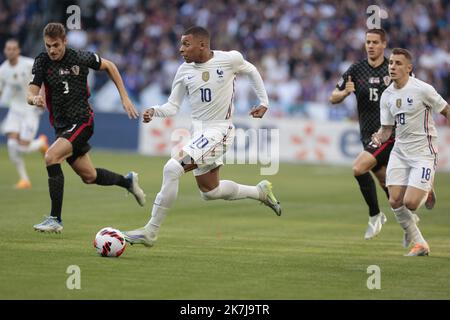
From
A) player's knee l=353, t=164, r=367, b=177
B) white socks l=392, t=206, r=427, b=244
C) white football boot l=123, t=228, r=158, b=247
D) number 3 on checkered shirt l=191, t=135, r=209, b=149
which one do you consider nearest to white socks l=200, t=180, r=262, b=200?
number 3 on checkered shirt l=191, t=135, r=209, b=149

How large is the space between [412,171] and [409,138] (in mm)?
400

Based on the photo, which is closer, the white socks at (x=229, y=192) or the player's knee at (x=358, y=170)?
the white socks at (x=229, y=192)

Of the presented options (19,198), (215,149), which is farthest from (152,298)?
(19,198)

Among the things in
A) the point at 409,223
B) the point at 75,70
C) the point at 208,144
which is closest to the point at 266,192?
the point at 208,144

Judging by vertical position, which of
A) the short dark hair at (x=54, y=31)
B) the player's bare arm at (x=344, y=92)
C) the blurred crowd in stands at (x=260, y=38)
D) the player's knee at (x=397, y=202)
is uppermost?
the blurred crowd in stands at (x=260, y=38)

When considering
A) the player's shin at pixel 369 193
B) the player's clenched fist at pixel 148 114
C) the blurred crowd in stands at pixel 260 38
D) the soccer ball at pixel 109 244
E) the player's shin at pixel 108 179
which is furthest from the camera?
the blurred crowd in stands at pixel 260 38

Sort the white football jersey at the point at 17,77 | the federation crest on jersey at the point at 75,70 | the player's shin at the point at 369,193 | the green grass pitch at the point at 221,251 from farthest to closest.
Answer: the white football jersey at the point at 17,77
the player's shin at the point at 369,193
the federation crest on jersey at the point at 75,70
the green grass pitch at the point at 221,251

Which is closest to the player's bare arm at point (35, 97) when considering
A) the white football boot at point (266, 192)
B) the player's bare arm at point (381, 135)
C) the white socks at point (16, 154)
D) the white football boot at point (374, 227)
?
the white football boot at point (266, 192)

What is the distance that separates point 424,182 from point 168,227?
4143 mm

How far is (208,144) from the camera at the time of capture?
10.9 metres

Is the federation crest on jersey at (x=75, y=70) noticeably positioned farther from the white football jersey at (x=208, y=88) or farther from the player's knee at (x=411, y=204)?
the player's knee at (x=411, y=204)

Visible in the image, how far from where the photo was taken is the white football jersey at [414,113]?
1094 centimetres

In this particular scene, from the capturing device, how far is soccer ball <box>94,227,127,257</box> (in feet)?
32.9
